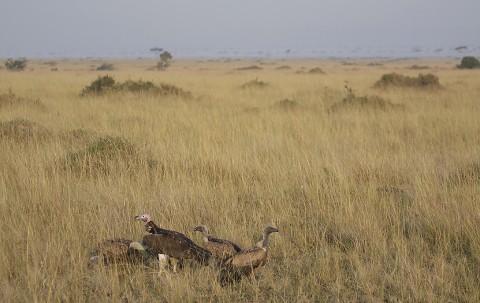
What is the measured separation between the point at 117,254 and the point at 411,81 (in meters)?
18.8

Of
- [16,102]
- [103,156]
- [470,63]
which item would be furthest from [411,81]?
[470,63]

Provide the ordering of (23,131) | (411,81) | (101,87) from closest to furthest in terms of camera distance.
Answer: (23,131) < (101,87) < (411,81)

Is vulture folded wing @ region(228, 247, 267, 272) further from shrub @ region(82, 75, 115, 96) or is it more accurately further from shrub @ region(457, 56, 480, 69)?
shrub @ region(457, 56, 480, 69)

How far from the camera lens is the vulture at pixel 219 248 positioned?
135 inches

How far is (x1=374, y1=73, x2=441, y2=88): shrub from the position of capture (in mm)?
19064

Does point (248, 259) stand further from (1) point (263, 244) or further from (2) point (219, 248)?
(2) point (219, 248)

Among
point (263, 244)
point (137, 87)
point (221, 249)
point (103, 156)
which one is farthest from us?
point (137, 87)

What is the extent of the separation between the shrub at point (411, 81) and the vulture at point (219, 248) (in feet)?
56.7

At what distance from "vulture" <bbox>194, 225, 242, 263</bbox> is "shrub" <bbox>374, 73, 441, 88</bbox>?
17280mm

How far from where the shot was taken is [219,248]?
349 cm

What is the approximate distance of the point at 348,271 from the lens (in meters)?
3.52

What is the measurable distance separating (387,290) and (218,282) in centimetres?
119

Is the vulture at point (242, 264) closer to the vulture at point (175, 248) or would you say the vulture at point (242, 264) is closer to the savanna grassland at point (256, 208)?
the savanna grassland at point (256, 208)

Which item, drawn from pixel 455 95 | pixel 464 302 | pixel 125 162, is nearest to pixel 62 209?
pixel 125 162
